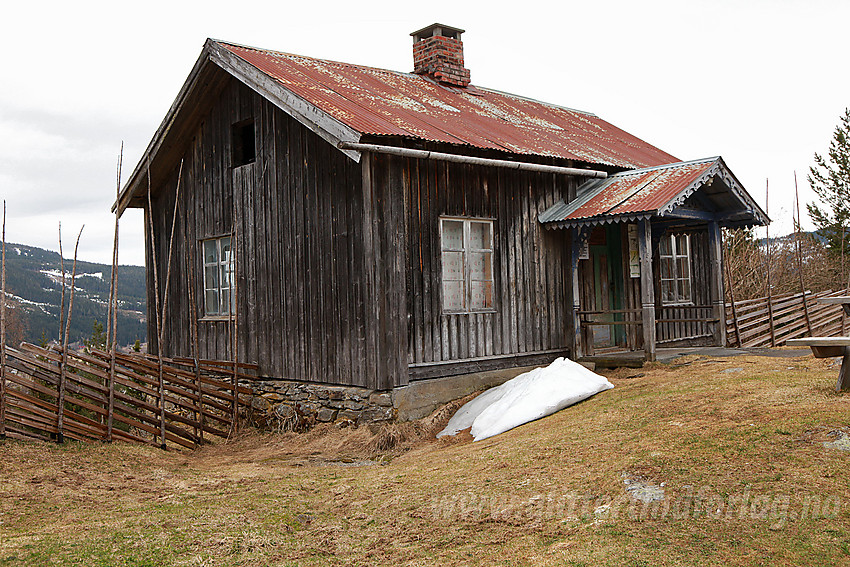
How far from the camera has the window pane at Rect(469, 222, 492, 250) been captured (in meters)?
11.5

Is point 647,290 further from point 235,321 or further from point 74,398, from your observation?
point 74,398

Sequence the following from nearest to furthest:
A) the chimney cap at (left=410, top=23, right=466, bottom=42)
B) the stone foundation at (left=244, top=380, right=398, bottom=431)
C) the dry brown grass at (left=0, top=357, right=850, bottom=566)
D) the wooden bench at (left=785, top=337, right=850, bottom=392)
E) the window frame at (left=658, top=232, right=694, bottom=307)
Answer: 1. the dry brown grass at (left=0, top=357, right=850, bottom=566)
2. the wooden bench at (left=785, top=337, right=850, bottom=392)
3. the stone foundation at (left=244, top=380, right=398, bottom=431)
4. the window frame at (left=658, top=232, right=694, bottom=307)
5. the chimney cap at (left=410, top=23, right=466, bottom=42)

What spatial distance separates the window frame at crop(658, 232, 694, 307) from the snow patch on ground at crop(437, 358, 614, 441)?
5139 millimetres

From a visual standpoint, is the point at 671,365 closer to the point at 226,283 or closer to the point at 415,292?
the point at 415,292

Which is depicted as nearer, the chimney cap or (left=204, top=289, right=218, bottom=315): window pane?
(left=204, top=289, right=218, bottom=315): window pane

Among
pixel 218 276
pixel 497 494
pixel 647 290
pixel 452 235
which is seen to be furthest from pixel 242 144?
pixel 497 494

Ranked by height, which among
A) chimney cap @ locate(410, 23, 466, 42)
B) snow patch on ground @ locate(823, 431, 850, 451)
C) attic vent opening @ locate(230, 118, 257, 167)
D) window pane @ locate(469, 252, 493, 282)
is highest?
chimney cap @ locate(410, 23, 466, 42)

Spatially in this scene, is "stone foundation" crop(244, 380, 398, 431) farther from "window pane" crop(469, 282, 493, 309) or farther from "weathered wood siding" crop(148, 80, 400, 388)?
"window pane" crop(469, 282, 493, 309)

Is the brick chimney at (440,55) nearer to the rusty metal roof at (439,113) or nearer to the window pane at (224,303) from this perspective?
the rusty metal roof at (439,113)

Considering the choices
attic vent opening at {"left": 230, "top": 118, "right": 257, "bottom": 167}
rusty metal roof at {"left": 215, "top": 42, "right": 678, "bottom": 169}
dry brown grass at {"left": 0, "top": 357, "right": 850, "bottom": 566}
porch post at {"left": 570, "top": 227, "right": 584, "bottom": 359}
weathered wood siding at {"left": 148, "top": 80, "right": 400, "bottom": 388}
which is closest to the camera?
dry brown grass at {"left": 0, "top": 357, "right": 850, "bottom": 566}

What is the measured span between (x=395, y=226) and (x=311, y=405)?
3048mm

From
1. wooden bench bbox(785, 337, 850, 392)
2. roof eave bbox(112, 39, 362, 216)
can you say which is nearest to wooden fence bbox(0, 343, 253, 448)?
roof eave bbox(112, 39, 362, 216)

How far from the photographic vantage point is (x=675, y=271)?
15039mm

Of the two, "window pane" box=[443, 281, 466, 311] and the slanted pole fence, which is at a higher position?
"window pane" box=[443, 281, 466, 311]
